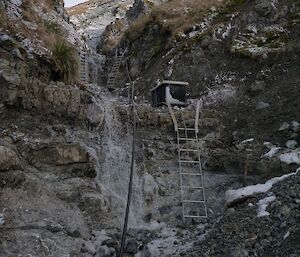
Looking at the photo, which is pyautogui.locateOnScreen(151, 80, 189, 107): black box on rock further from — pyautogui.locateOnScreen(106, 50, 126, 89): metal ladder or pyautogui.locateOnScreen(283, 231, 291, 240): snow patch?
pyautogui.locateOnScreen(283, 231, 291, 240): snow patch

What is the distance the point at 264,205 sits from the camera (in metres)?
9.45

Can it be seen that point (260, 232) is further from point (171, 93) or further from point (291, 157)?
point (171, 93)

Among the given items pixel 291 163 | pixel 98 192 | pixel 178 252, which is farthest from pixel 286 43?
pixel 178 252

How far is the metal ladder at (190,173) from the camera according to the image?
42.6 feet

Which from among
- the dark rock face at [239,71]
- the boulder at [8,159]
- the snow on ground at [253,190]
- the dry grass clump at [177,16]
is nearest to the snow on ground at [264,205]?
the snow on ground at [253,190]

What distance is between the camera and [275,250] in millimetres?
7461

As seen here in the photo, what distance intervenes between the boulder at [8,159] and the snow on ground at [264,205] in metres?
6.10

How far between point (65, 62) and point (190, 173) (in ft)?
18.6

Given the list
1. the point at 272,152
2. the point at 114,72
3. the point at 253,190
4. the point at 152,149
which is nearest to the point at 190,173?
the point at 152,149

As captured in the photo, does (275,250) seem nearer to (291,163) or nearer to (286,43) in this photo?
(291,163)

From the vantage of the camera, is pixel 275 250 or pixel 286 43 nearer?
pixel 275 250

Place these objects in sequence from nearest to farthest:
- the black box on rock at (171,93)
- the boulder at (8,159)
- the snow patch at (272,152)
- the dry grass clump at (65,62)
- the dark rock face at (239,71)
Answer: the boulder at (8,159) < the snow patch at (272,152) < the dark rock face at (239,71) < the dry grass clump at (65,62) < the black box on rock at (171,93)

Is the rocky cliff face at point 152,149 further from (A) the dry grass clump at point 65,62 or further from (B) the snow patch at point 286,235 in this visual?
(A) the dry grass clump at point 65,62

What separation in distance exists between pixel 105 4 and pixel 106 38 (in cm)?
2827
